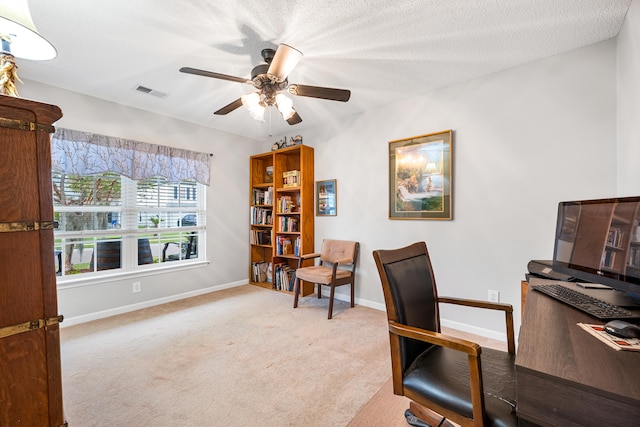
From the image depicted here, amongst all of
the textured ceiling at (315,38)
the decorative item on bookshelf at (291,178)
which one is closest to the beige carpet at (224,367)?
the decorative item on bookshelf at (291,178)

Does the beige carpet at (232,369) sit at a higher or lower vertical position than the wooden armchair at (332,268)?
lower

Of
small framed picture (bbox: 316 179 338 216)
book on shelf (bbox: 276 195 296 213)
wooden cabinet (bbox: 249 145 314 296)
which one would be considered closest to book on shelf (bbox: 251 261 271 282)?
wooden cabinet (bbox: 249 145 314 296)

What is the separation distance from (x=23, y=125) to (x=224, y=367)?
6.25 ft

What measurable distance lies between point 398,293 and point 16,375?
1.37 m

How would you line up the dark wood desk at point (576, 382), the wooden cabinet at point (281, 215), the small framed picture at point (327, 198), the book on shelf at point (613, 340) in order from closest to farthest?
the dark wood desk at point (576, 382), the book on shelf at point (613, 340), the small framed picture at point (327, 198), the wooden cabinet at point (281, 215)

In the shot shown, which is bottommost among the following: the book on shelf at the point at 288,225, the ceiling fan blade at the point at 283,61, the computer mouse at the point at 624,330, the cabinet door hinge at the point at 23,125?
the computer mouse at the point at 624,330

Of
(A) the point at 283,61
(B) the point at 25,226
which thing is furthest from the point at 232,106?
(B) the point at 25,226

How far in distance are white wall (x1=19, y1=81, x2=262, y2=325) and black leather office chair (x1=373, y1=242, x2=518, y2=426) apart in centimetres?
327

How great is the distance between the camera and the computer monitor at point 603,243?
3.31ft

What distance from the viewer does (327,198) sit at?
3.78 metres

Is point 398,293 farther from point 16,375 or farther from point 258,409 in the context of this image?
point 16,375

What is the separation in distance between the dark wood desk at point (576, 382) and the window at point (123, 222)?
12.7 ft

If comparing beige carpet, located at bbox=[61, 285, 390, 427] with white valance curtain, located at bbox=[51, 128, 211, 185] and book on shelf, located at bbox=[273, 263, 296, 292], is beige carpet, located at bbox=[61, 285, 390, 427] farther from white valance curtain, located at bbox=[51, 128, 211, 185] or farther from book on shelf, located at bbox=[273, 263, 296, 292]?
white valance curtain, located at bbox=[51, 128, 211, 185]

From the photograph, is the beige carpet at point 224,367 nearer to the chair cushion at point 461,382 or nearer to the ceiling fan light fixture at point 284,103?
the chair cushion at point 461,382
